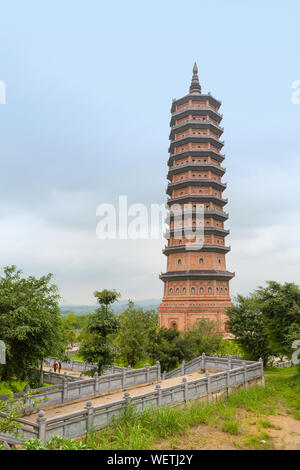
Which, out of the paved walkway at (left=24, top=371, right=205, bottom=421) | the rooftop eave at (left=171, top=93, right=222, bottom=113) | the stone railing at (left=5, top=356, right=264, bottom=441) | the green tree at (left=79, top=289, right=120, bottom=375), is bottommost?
the paved walkway at (left=24, top=371, right=205, bottom=421)

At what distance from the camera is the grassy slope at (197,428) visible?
377 inches

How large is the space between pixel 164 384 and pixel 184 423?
20.2ft

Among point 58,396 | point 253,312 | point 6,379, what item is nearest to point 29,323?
point 6,379

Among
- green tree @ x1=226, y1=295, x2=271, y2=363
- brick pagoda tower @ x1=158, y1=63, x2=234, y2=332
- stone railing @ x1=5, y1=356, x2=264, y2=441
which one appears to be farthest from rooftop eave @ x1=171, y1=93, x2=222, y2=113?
stone railing @ x1=5, y1=356, x2=264, y2=441

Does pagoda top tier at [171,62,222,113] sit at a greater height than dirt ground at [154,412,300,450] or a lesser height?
greater

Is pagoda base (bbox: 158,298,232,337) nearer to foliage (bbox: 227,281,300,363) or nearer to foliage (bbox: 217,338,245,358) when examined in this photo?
foliage (bbox: 217,338,245,358)

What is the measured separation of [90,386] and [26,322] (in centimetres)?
572

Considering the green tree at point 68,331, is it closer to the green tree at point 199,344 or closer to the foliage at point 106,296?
the foliage at point 106,296

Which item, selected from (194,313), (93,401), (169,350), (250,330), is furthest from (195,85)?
(93,401)

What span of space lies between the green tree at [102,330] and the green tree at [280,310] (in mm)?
9140

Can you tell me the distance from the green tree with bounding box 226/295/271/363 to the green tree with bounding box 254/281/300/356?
4.22 meters

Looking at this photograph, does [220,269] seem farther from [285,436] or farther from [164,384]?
[285,436]

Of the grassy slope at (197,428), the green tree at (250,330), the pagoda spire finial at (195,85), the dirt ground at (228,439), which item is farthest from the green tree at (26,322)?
the pagoda spire finial at (195,85)

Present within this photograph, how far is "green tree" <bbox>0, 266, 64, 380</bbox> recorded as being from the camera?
13.3 meters
